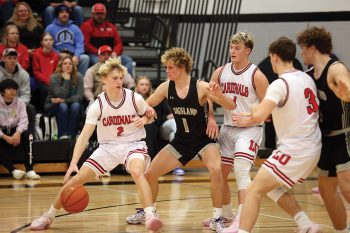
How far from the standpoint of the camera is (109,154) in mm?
7684

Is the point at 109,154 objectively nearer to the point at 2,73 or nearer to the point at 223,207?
the point at 223,207

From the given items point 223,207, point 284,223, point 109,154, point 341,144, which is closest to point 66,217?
point 109,154

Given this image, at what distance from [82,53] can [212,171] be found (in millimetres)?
6830

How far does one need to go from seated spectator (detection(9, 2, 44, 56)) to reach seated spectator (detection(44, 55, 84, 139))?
1016 mm

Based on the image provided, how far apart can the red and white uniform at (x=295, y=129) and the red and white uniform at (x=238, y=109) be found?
4.06ft

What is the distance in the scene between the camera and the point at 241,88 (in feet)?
24.8

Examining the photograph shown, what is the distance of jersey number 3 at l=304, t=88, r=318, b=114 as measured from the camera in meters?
6.17

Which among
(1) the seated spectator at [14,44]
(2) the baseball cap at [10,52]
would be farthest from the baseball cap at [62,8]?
(2) the baseball cap at [10,52]

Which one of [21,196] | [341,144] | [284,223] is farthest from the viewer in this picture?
[21,196]

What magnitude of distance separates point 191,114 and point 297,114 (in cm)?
172

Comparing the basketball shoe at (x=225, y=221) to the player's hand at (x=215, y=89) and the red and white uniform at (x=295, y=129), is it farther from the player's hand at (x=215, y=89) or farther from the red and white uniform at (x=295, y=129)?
the red and white uniform at (x=295, y=129)

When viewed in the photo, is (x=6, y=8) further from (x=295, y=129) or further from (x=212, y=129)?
(x=295, y=129)

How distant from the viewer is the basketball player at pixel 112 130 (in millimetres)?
7496

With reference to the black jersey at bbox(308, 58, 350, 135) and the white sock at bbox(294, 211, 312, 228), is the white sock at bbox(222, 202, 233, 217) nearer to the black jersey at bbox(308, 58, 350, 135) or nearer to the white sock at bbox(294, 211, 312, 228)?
the white sock at bbox(294, 211, 312, 228)
